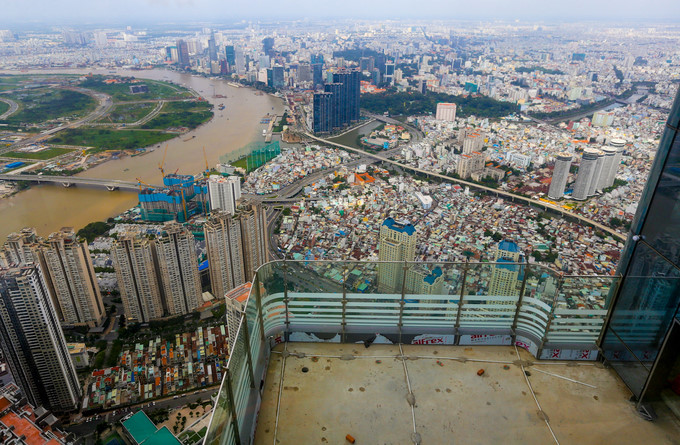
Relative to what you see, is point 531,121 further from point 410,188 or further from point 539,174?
point 410,188

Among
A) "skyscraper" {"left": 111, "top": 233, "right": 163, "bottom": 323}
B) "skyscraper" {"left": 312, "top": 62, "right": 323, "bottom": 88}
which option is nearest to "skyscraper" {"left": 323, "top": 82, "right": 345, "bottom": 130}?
"skyscraper" {"left": 312, "top": 62, "right": 323, "bottom": 88}

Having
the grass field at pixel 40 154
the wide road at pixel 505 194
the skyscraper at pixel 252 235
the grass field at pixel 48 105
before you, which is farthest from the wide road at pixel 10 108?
the skyscraper at pixel 252 235

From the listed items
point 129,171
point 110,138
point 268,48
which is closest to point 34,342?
point 129,171

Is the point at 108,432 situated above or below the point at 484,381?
below

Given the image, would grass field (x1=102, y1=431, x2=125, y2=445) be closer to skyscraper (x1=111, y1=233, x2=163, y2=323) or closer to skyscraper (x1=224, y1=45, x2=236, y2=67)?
skyscraper (x1=111, y1=233, x2=163, y2=323)

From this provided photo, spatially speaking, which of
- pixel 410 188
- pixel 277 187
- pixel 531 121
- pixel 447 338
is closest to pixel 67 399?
pixel 447 338

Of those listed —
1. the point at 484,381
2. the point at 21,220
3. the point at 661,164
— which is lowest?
the point at 21,220

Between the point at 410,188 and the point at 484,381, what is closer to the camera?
the point at 484,381
